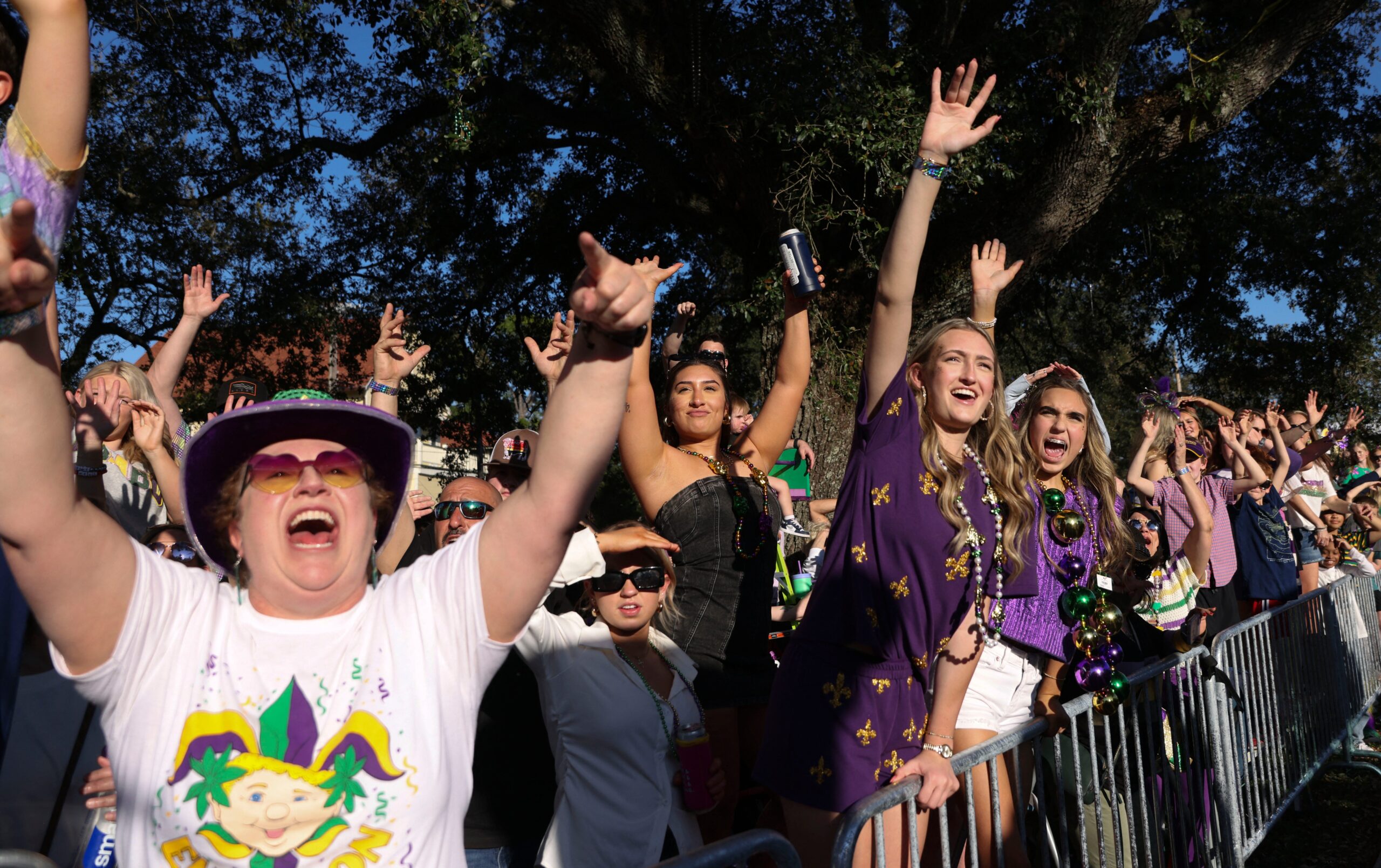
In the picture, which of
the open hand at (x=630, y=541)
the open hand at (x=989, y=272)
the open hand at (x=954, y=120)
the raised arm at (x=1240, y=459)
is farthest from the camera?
the raised arm at (x=1240, y=459)

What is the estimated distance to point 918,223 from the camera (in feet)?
9.26

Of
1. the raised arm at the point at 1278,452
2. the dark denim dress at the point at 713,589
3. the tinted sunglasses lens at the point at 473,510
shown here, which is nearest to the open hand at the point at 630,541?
the dark denim dress at the point at 713,589

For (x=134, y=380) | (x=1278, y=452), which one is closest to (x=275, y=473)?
(x=134, y=380)

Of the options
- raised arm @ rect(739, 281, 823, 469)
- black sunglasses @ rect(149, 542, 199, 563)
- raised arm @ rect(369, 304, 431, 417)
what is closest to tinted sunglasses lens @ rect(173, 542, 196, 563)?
black sunglasses @ rect(149, 542, 199, 563)

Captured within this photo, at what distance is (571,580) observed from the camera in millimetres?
3150

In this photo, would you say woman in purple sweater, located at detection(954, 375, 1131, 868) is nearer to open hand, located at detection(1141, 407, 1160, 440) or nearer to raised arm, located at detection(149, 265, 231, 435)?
open hand, located at detection(1141, 407, 1160, 440)

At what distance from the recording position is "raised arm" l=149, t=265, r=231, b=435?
4180mm

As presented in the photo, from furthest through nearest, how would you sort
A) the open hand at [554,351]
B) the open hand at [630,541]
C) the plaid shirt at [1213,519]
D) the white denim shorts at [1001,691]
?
1. the plaid shirt at [1213,519]
2. the open hand at [554,351]
3. the white denim shorts at [1001,691]
4. the open hand at [630,541]

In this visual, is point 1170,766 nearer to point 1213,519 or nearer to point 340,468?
point 1213,519

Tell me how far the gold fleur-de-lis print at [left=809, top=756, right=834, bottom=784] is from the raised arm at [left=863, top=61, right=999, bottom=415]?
1.00 metres

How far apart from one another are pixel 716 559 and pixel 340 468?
1827mm

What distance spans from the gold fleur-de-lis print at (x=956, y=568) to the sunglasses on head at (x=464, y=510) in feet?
5.62

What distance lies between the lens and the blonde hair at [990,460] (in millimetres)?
2850

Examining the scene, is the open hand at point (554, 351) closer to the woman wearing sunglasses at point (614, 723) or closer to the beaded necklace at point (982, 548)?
the woman wearing sunglasses at point (614, 723)
